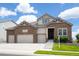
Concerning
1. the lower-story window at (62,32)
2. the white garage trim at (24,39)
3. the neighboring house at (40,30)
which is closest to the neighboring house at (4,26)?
the neighboring house at (40,30)

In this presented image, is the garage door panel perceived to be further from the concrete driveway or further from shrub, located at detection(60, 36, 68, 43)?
shrub, located at detection(60, 36, 68, 43)

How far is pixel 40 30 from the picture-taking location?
20453mm

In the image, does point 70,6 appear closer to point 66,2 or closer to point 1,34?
point 66,2

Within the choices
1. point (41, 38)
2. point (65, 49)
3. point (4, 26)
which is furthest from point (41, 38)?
point (4, 26)

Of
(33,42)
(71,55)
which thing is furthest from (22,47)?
(71,55)

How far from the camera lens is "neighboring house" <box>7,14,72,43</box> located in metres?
20.3

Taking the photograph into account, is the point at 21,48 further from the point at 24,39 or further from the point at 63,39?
the point at 63,39

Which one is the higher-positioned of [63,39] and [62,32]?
[62,32]

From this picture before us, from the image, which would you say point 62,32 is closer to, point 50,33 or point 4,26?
point 50,33

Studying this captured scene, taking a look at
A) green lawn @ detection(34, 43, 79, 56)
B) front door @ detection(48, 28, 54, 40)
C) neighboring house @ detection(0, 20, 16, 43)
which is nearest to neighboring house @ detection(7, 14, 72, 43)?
front door @ detection(48, 28, 54, 40)

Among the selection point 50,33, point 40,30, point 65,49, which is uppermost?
point 40,30

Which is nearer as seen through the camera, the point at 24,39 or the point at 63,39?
the point at 63,39

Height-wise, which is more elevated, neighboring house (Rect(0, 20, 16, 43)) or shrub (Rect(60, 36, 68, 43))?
neighboring house (Rect(0, 20, 16, 43))

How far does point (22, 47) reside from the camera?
20391mm
